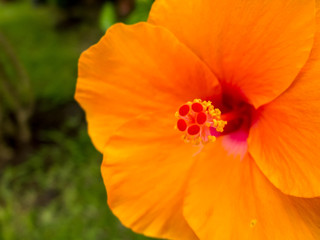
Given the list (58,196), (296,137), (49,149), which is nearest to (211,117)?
(296,137)

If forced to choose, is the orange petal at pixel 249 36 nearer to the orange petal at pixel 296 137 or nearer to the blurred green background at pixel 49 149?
the orange petal at pixel 296 137

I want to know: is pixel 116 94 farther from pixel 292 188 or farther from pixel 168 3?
pixel 292 188

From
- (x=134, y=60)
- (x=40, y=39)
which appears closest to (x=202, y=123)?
(x=134, y=60)

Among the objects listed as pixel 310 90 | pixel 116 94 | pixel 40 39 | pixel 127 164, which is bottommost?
pixel 40 39

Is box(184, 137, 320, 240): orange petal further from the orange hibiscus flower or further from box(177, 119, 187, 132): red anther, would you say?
box(177, 119, 187, 132): red anther

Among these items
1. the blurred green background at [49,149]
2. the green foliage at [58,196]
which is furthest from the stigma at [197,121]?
the green foliage at [58,196]

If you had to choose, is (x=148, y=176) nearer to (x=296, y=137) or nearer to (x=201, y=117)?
(x=201, y=117)
